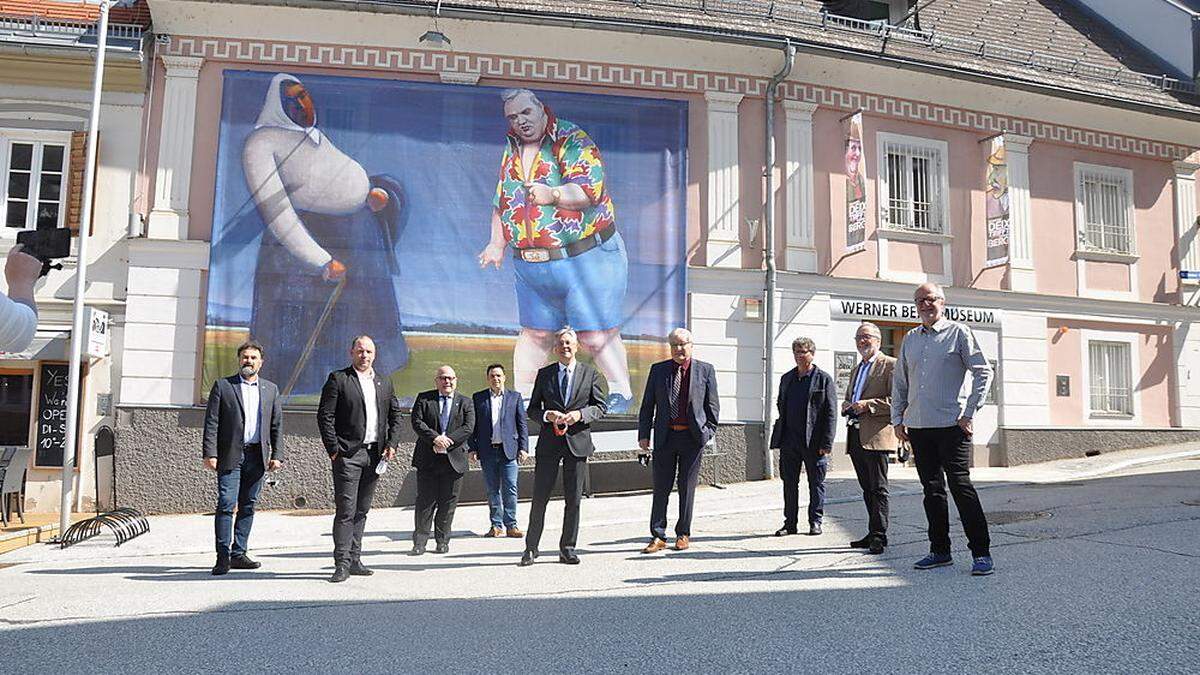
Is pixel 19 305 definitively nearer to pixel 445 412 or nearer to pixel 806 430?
pixel 445 412

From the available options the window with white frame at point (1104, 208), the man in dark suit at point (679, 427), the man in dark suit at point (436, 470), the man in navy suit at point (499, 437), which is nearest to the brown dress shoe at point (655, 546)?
the man in dark suit at point (679, 427)

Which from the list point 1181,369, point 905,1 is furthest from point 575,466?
point 1181,369

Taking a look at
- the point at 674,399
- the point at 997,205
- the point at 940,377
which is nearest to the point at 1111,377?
the point at 997,205

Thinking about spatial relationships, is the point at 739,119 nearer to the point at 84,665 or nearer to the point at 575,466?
the point at 575,466

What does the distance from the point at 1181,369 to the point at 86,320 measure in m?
18.0

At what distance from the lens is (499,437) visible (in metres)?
9.26

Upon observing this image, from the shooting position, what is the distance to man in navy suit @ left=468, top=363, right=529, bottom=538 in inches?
362

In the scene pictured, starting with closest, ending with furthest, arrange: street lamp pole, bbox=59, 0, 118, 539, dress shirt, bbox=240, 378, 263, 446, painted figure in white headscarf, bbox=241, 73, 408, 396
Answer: dress shirt, bbox=240, 378, 263, 446 < street lamp pole, bbox=59, 0, 118, 539 < painted figure in white headscarf, bbox=241, 73, 408, 396

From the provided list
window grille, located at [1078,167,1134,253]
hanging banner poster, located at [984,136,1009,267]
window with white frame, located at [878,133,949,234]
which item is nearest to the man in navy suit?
window with white frame, located at [878,133,949,234]

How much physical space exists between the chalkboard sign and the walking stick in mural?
3093 mm

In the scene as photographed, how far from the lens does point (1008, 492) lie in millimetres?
10469

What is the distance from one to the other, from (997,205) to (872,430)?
928cm

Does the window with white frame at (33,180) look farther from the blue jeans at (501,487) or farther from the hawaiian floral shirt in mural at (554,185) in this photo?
the blue jeans at (501,487)

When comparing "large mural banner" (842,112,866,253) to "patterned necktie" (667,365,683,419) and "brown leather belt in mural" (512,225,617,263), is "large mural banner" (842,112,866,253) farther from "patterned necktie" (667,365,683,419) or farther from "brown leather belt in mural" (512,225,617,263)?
"patterned necktie" (667,365,683,419)
